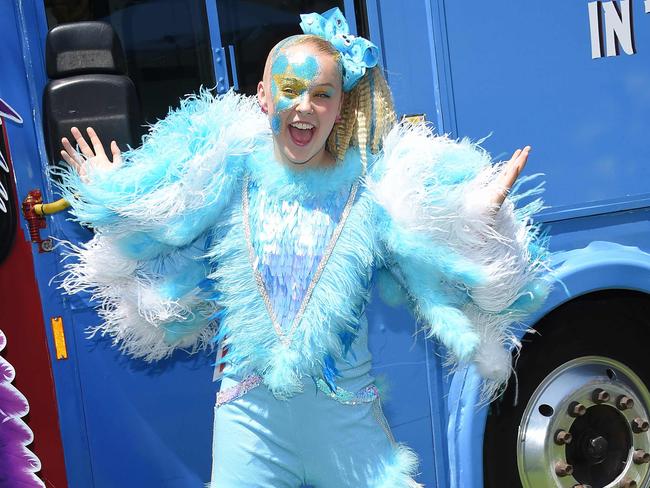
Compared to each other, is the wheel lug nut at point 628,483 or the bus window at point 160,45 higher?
the bus window at point 160,45

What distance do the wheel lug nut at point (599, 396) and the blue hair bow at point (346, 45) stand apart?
1.46 metres

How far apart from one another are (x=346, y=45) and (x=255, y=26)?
606mm

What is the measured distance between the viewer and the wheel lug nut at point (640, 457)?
271 cm

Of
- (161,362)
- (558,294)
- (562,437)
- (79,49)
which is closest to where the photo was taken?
(79,49)

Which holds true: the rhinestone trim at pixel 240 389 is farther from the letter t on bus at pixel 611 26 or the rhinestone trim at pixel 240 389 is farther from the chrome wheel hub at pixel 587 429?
the letter t on bus at pixel 611 26

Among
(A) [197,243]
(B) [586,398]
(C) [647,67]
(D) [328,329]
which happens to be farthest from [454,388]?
(C) [647,67]

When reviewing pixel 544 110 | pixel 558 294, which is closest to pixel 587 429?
pixel 558 294

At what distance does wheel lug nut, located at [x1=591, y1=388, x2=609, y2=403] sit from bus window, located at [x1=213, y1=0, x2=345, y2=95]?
151cm

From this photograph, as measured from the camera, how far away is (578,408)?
2637mm

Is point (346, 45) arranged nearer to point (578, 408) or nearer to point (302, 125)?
point (302, 125)

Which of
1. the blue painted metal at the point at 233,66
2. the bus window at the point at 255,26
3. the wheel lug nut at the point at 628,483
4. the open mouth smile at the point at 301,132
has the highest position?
the bus window at the point at 255,26

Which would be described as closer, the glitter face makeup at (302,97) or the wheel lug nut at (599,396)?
the glitter face makeup at (302,97)

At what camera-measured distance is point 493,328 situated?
6.07 feet

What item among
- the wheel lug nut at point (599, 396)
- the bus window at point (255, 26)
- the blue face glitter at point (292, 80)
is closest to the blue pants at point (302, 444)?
the blue face glitter at point (292, 80)
